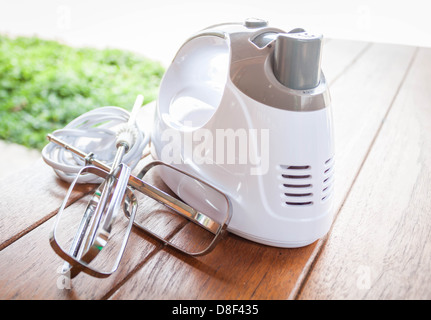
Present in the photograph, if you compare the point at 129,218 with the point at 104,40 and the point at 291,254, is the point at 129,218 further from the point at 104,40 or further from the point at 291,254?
the point at 104,40

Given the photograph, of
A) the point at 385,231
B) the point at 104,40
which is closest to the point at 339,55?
the point at 385,231

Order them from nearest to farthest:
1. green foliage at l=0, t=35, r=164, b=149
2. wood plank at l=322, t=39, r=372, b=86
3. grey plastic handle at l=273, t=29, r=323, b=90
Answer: grey plastic handle at l=273, t=29, r=323, b=90 < wood plank at l=322, t=39, r=372, b=86 < green foliage at l=0, t=35, r=164, b=149

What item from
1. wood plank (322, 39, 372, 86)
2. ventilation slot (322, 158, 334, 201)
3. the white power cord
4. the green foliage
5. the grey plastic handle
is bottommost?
the green foliage

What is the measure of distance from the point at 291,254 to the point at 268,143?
5.5 inches

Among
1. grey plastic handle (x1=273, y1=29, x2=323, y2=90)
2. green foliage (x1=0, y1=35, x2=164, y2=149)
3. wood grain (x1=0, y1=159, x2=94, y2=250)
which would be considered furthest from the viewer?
green foliage (x1=0, y1=35, x2=164, y2=149)

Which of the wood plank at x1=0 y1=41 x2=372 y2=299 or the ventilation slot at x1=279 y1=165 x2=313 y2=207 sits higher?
the ventilation slot at x1=279 y1=165 x2=313 y2=207

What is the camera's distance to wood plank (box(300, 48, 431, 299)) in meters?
0.42

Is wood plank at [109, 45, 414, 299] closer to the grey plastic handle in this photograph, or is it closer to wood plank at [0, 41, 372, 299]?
wood plank at [0, 41, 372, 299]

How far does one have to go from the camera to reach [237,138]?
17.2 inches

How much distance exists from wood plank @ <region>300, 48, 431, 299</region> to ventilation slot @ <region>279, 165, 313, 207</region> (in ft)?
0.26

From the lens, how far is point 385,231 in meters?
0.49

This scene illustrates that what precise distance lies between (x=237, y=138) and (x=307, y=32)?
13 cm

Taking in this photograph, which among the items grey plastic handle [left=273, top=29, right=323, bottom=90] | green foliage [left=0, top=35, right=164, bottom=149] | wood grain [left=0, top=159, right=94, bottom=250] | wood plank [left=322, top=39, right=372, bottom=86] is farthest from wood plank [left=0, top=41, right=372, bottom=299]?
green foliage [left=0, top=35, right=164, bottom=149]

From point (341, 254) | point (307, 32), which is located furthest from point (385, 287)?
point (307, 32)
